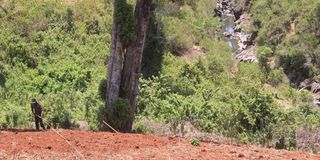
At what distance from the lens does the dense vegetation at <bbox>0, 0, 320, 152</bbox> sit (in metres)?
15.7

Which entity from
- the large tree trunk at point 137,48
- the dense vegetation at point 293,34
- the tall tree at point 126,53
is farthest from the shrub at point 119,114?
the dense vegetation at point 293,34

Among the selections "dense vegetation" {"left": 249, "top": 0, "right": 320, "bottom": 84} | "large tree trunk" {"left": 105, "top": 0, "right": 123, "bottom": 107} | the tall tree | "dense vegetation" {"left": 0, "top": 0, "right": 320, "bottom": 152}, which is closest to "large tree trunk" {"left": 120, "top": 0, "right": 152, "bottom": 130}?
the tall tree

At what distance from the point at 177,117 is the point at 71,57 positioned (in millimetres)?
10158

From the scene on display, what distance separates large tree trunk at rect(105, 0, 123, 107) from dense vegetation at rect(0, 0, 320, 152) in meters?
0.38

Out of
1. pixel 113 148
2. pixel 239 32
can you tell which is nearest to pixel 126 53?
pixel 113 148

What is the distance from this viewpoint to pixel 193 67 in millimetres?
26359

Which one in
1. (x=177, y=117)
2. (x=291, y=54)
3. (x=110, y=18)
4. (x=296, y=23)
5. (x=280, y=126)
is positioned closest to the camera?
(x=280, y=126)

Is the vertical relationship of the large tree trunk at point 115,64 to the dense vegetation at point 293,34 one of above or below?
below

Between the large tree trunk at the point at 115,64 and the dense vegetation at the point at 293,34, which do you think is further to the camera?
the dense vegetation at the point at 293,34

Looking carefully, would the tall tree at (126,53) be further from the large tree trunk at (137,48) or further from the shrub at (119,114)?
the shrub at (119,114)

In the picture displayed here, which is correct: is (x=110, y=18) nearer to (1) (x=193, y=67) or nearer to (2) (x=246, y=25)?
(1) (x=193, y=67)

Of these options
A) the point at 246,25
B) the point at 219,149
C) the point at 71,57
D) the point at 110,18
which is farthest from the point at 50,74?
the point at 246,25

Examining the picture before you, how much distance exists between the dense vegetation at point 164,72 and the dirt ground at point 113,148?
2648 millimetres

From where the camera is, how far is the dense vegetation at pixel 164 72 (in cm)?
1573
